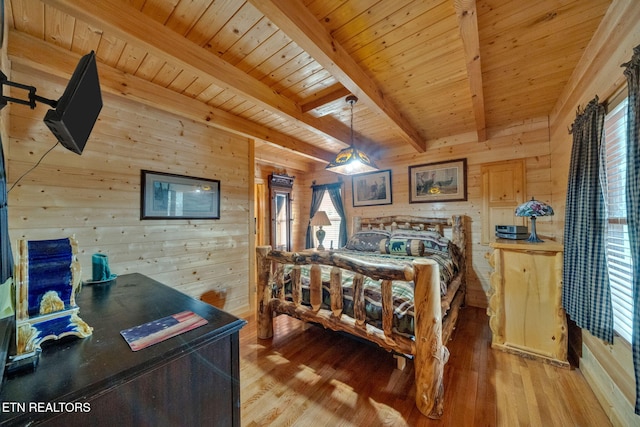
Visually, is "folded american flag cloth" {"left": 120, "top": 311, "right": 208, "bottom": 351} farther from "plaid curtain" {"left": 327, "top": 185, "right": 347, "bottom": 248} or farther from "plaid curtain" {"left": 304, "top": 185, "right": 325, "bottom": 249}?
"plaid curtain" {"left": 304, "top": 185, "right": 325, "bottom": 249}

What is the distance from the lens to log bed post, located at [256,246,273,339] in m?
2.42

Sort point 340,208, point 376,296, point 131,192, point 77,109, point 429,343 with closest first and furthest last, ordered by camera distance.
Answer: point 77,109 < point 429,343 < point 376,296 < point 131,192 < point 340,208

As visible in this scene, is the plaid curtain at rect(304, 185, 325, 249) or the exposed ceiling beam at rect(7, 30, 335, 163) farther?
the plaid curtain at rect(304, 185, 325, 249)

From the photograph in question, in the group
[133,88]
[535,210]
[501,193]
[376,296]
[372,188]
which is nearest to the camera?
[376,296]

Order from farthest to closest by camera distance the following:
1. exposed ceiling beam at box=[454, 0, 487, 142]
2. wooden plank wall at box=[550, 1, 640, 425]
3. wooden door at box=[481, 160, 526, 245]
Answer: wooden door at box=[481, 160, 526, 245], wooden plank wall at box=[550, 1, 640, 425], exposed ceiling beam at box=[454, 0, 487, 142]

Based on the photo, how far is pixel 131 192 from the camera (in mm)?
2295

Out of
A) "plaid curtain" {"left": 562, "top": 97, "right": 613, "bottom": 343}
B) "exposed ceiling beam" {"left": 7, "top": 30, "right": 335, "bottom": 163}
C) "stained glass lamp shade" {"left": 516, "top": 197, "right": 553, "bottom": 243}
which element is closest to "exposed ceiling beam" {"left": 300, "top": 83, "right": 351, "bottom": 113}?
"exposed ceiling beam" {"left": 7, "top": 30, "right": 335, "bottom": 163}

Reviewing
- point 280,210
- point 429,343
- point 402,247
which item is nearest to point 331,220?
point 280,210

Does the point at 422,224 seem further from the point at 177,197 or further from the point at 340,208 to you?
the point at 177,197

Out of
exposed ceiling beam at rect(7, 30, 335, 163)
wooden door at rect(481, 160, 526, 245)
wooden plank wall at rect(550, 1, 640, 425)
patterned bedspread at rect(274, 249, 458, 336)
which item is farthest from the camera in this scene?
wooden door at rect(481, 160, 526, 245)

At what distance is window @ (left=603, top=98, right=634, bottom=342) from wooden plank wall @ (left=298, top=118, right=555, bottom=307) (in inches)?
Answer: 39.0

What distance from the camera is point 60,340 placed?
79 cm

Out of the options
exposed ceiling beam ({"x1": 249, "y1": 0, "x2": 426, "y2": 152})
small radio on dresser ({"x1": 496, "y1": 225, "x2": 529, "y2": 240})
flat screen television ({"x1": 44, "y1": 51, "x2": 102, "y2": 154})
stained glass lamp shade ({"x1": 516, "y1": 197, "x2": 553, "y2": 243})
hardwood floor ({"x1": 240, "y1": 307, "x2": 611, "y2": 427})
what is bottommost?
hardwood floor ({"x1": 240, "y1": 307, "x2": 611, "y2": 427})

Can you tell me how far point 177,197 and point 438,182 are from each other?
349 centimetres
